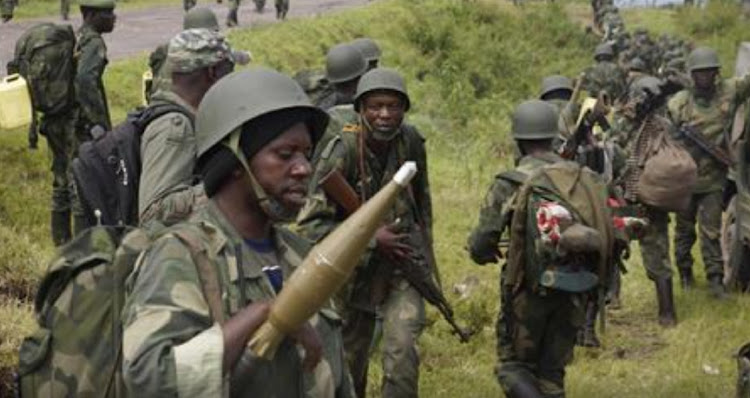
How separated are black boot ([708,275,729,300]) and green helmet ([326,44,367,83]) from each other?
4.40 metres

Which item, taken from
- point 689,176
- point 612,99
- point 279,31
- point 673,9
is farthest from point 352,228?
point 673,9

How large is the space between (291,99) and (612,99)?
9.50 metres

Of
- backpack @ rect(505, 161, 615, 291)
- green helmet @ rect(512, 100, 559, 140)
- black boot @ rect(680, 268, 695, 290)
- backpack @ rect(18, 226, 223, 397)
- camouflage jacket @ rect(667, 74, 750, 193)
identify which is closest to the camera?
backpack @ rect(18, 226, 223, 397)

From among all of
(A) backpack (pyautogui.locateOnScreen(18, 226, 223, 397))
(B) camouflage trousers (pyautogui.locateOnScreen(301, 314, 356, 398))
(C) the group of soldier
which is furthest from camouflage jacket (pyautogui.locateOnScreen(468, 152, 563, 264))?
(C) the group of soldier

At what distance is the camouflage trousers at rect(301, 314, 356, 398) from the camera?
8.63 ft

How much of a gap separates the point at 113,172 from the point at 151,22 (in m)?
18.2

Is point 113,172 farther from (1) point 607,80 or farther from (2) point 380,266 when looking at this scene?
(1) point 607,80

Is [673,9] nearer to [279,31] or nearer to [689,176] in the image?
[279,31]

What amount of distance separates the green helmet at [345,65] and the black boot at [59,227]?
345cm

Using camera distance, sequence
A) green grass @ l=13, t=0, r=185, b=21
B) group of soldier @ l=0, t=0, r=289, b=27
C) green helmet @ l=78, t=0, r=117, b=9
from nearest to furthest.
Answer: green helmet @ l=78, t=0, r=117, b=9
group of soldier @ l=0, t=0, r=289, b=27
green grass @ l=13, t=0, r=185, b=21

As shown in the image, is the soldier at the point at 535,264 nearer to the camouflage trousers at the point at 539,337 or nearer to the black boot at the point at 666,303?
the camouflage trousers at the point at 539,337

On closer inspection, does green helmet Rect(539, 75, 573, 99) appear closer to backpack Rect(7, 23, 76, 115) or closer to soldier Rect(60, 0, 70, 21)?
backpack Rect(7, 23, 76, 115)

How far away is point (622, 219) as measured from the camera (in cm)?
557

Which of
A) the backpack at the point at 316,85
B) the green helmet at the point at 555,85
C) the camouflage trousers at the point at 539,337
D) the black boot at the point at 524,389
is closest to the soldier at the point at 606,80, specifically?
the green helmet at the point at 555,85
